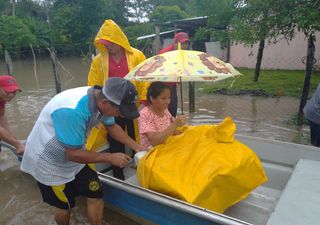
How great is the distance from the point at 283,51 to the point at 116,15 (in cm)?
2086

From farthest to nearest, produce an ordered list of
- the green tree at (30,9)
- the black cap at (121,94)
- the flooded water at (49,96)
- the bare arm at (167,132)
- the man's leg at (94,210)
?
the green tree at (30,9), the flooded water at (49,96), the bare arm at (167,132), the man's leg at (94,210), the black cap at (121,94)

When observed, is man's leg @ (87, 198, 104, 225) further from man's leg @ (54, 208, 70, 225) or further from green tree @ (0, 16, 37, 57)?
green tree @ (0, 16, 37, 57)

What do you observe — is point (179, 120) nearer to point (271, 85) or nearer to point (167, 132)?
point (167, 132)

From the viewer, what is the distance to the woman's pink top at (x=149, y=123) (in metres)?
3.20

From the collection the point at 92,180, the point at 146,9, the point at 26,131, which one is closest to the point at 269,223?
the point at 92,180

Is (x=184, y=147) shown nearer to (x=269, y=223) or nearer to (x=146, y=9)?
(x=269, y=223)

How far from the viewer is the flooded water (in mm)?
3814

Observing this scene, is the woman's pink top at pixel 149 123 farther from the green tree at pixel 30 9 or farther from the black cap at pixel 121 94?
the green tree at pixel 30 9

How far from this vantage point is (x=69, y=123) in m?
2.20

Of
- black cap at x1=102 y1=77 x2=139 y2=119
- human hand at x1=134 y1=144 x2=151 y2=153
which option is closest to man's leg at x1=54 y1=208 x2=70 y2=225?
human hand at x1=134 y1=144 x2=151 y2=153

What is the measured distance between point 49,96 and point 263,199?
29.1ft

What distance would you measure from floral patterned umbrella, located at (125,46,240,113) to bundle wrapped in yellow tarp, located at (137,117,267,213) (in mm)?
→ 518

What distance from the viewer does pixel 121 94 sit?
6.95ft

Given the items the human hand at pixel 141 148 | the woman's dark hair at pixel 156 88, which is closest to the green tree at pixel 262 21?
the woman's dark hair at pixel 156 88
